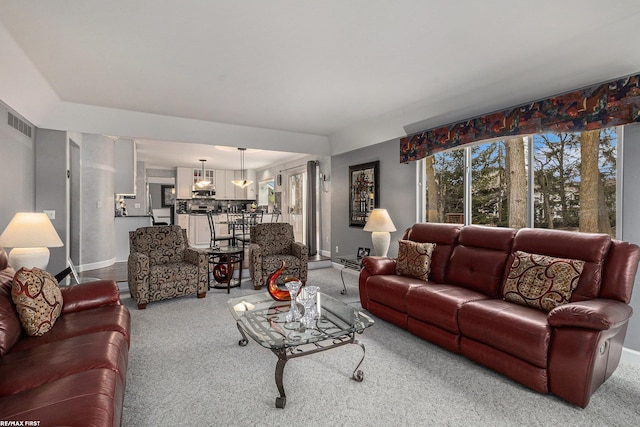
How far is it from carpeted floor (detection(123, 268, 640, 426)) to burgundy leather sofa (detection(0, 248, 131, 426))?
436 millimetres

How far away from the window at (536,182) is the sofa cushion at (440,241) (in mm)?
580

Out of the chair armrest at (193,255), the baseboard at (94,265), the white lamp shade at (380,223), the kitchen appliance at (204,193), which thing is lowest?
→ the baseboard at (94,265)

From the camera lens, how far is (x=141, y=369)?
2.47m

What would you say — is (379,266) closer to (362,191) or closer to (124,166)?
(362,191)

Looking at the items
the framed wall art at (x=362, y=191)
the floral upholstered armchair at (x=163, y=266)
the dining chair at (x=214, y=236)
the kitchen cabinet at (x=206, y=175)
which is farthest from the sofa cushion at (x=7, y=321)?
the kitchen cabinet at (x=206, y=175)

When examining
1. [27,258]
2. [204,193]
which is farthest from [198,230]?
[27,258]

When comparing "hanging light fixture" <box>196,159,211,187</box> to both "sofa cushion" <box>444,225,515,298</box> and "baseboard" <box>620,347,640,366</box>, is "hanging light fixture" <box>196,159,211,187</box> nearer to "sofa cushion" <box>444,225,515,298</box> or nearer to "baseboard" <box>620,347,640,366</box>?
"sofa cushion" <box>444,225,515,298</box>

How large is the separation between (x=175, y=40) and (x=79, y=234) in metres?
4.28

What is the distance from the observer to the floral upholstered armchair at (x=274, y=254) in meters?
4.68

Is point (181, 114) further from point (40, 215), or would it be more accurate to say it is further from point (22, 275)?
point (22, 275)

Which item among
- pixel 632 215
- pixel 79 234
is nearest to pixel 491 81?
pixel 632 215

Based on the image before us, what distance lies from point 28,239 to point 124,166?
3.91 metres

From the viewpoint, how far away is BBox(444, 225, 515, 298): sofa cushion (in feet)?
9.79

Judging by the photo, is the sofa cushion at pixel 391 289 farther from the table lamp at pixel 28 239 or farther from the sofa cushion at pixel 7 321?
the table lamp at pixel 28 239
